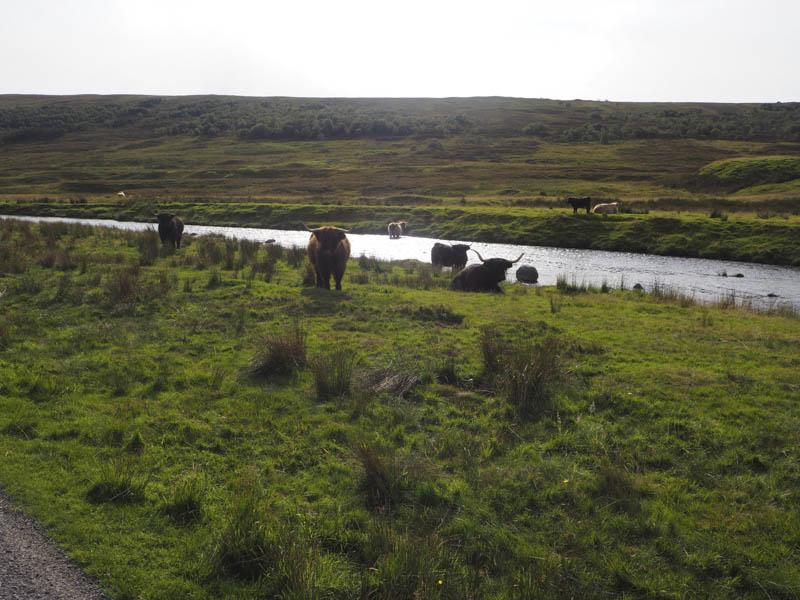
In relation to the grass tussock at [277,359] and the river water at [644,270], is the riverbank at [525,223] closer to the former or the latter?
the river water at [644,270]

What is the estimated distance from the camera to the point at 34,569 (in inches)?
134

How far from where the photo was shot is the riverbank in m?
25.1

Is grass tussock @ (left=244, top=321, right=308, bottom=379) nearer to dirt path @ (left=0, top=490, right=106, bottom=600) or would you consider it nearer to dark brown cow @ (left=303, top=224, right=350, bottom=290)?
dirt path @ (left=0, top=490, right=106, bottom=600)

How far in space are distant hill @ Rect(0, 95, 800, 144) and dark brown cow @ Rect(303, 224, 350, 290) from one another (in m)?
79.2

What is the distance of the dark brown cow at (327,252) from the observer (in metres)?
12.9

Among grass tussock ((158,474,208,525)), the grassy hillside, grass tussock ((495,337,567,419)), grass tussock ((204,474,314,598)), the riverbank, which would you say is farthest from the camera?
the riverbank

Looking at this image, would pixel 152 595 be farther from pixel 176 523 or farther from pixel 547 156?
pixel 547 156

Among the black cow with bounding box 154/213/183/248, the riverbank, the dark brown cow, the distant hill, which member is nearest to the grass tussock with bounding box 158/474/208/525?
the dark brown cow

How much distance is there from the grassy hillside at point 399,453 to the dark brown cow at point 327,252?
2.96 metres

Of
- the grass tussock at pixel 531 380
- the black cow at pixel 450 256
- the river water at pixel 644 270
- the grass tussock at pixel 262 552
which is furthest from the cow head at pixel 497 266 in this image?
the grass tussock at pixel 262 552

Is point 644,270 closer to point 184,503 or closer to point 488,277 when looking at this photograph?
point 488,277

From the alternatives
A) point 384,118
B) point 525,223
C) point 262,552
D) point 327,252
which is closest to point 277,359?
point 262,552

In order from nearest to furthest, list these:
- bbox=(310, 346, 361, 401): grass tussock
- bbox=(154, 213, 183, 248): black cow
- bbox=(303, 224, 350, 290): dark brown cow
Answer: bbox=(310, 346, 361, 401): grass tussock
bbox=(303, 224, 350, 290): dark brown cow
bbox=(154, 213, 183, 248): black cow

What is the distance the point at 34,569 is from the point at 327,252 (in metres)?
10.0
